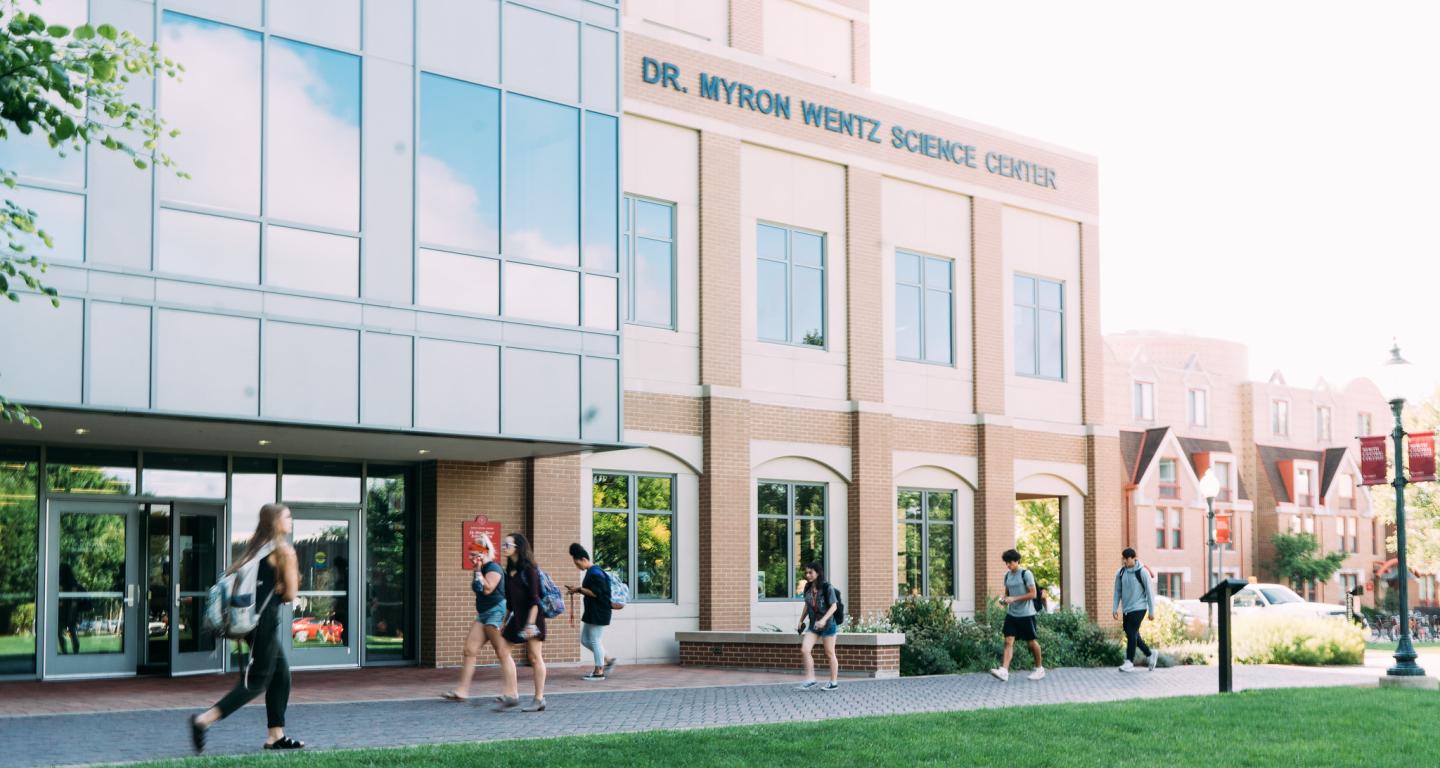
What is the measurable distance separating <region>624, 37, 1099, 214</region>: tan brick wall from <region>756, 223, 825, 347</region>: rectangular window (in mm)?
1715

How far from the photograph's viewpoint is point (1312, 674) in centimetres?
2148

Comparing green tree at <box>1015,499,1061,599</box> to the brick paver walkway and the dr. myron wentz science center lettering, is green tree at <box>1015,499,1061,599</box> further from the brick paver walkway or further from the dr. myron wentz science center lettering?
the brick paver walkway

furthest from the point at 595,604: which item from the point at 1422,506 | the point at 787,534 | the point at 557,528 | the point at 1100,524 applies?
the point at 1422,506

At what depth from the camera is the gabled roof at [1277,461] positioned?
206ft

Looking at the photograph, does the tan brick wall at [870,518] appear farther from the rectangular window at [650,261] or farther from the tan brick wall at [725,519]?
the rectangular window at [650,261]

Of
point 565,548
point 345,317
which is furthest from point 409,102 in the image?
point 565,548

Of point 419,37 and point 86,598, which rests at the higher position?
point 419,37

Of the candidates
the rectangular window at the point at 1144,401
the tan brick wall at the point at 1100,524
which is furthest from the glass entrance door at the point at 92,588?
the rectangular window at the point at 1144,401

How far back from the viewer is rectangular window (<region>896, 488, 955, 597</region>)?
2664 cm

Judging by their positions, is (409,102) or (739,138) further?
(739,138)

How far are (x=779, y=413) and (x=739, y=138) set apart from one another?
445cm

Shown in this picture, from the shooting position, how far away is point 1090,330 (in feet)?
99.0

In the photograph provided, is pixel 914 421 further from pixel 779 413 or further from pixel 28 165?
pixel 28 165

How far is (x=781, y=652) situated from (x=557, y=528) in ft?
12.2
